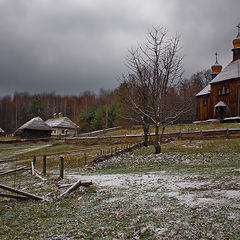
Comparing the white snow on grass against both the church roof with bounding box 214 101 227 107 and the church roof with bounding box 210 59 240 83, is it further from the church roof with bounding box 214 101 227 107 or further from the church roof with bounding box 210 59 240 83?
the church roof with bounding box 210 59 240 83

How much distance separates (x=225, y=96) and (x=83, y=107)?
78.0m

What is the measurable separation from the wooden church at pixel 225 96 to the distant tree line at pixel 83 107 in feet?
57.8

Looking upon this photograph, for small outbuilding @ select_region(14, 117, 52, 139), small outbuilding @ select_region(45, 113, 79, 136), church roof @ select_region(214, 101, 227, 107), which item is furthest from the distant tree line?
church roof @ select_region(214, 101, 227, 107)

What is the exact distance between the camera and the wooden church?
4428 centimetres

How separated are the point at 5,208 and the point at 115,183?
17.6 ft

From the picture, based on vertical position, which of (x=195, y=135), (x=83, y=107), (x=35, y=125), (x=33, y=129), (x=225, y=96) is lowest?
(x=195, y=135)

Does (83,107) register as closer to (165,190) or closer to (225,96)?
(225,96)

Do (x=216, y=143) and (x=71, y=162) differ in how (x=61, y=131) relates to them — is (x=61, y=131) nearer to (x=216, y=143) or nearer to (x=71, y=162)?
(x=71, y=162)

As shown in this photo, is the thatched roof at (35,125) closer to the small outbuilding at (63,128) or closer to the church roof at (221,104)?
the small outbuilding at (63,128)

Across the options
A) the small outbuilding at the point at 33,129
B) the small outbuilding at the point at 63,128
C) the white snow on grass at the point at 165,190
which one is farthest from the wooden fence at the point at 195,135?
the small outbuilding at the point at 63,128

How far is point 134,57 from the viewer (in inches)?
1143

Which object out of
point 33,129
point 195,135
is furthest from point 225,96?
point 33,129

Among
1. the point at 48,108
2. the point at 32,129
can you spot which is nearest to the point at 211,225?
the point at 32,129

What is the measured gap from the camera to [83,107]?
117500 mm
